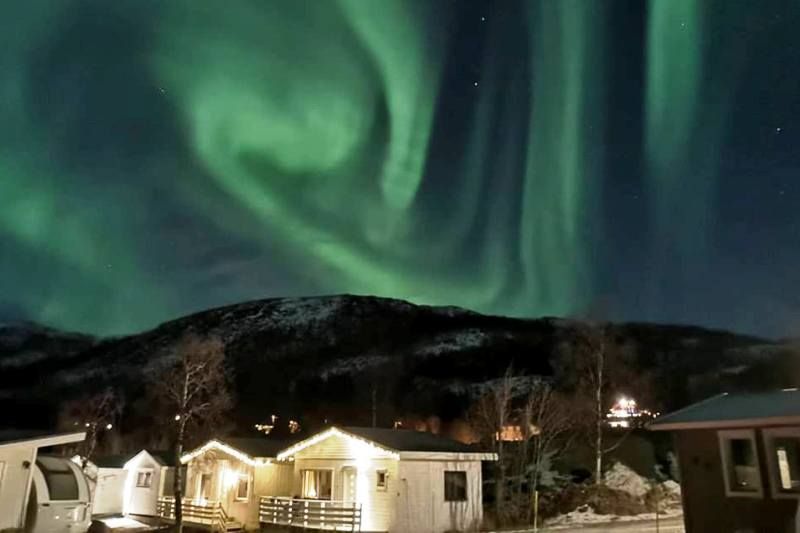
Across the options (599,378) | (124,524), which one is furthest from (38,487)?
(599,378)

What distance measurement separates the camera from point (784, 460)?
56.9ft

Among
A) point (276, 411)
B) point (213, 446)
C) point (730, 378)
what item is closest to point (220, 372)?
point (213, 446)

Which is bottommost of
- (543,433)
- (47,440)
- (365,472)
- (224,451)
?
(365,472)

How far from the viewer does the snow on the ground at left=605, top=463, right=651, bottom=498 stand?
39.6 m

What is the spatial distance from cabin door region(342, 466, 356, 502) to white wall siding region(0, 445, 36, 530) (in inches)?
546

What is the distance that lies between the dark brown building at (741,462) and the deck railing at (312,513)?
14779mm

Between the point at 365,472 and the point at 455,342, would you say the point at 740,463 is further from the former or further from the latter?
the point at 455,342

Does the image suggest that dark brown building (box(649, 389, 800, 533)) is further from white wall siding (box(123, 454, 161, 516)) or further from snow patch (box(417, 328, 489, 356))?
snow patch (box(417, 328, 489, 356))

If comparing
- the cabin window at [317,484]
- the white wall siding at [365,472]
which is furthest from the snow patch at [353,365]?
the white wall siding at [365,472]

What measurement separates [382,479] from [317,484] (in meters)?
4.35

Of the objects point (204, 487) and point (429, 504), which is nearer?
point (429, 504)

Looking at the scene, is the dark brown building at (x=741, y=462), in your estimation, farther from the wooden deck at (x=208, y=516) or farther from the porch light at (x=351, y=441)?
the wooden deck at (x=208, y=516)

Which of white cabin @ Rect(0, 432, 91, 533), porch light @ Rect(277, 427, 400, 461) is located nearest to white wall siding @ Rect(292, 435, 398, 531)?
porch light @ Rect(277, 427, 400, 461)

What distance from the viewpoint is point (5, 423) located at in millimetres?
106562
